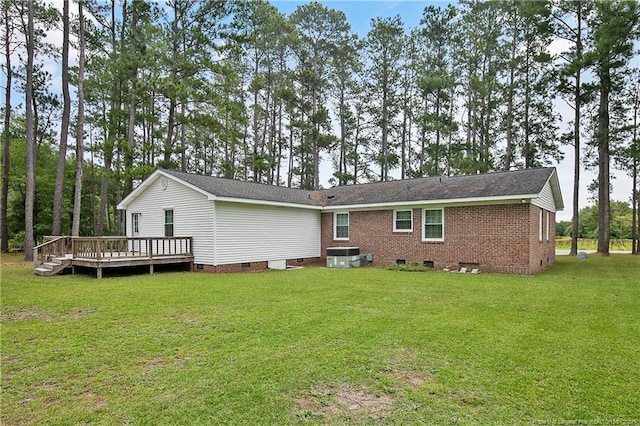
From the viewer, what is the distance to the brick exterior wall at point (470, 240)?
12.0 metres

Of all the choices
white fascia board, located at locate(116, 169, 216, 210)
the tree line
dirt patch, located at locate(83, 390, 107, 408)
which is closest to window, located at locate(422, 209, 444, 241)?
white fascia board, located at locate(116, 169, 216, 210)

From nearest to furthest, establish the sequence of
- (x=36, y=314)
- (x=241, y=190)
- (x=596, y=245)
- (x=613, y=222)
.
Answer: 1. (x=36, y=314)
2. (x=241, y=190)
3. (x=596, y=245)
4. (x=613, y=222)

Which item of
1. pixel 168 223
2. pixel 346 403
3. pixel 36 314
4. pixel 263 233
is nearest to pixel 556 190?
pixel 263 233

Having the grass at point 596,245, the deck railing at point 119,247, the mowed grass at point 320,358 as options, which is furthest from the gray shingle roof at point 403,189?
the grass at point 596,245

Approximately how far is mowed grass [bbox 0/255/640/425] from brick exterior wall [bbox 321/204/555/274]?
4.24 metres

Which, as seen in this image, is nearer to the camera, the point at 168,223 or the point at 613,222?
the point at 168,223

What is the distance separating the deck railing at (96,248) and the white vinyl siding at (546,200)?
12315 millimetres

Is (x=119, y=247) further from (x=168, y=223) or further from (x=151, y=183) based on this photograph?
(x=151, y=183)

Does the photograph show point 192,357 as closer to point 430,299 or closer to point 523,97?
point 430,299

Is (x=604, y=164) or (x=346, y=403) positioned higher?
(x=604, y=164)

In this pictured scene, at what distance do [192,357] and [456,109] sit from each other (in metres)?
27.4

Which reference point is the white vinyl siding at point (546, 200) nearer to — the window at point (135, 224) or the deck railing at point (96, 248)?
the deck railing at point (96, 248)

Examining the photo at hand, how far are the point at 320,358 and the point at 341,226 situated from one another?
12604mm

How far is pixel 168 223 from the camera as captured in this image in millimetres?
14359
